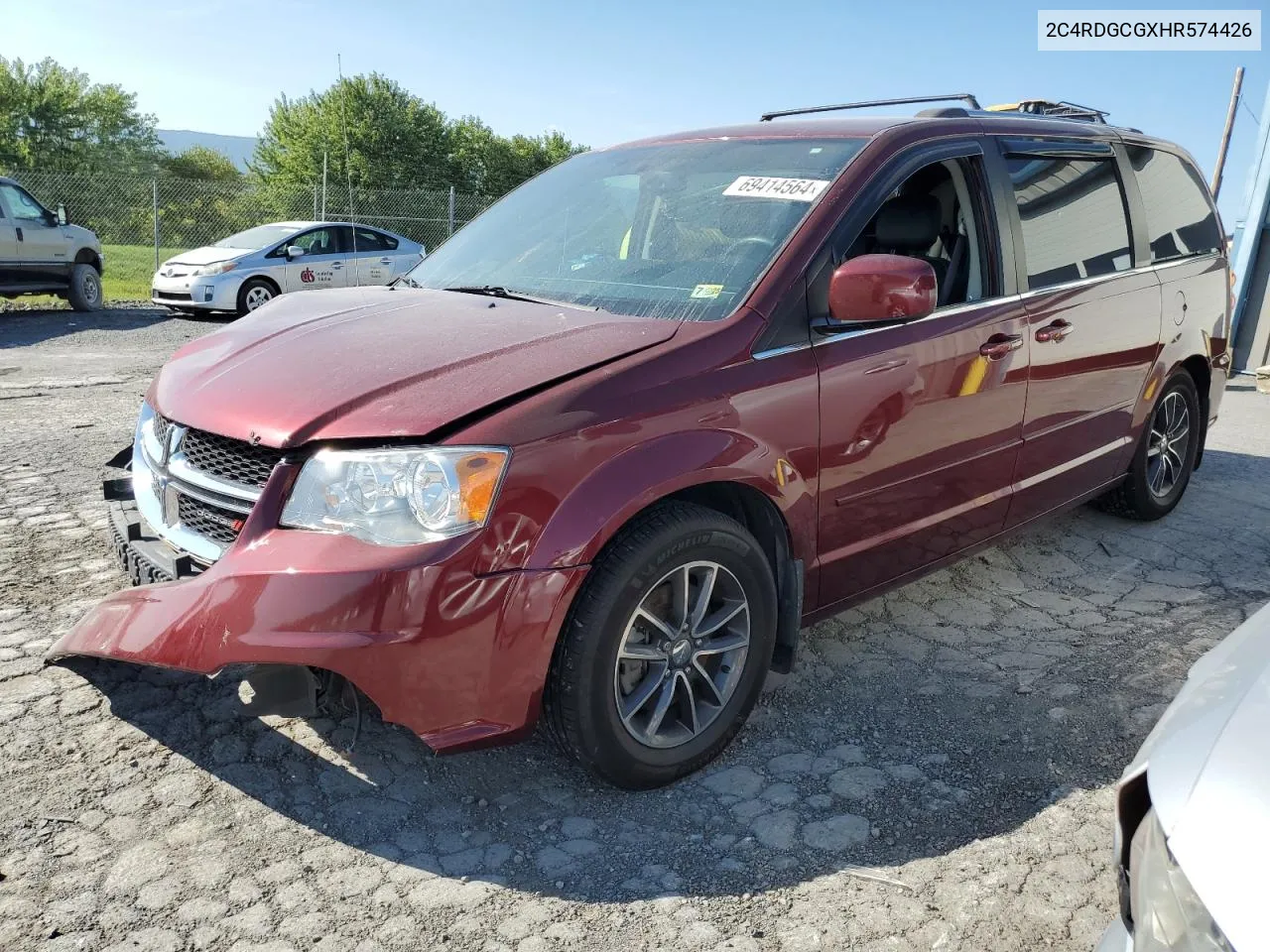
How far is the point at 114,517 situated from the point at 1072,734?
9.63 feet

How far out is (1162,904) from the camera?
1.36 metres

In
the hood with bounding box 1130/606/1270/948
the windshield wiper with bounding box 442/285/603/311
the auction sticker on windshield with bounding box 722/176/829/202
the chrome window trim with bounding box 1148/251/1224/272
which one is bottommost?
the hood with bounding box 1130/606/1270/948

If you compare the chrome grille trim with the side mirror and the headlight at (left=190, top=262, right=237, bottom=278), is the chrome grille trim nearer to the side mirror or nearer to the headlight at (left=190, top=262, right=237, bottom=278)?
the side mirror

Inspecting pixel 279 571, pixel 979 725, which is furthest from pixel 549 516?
pixel 979 725

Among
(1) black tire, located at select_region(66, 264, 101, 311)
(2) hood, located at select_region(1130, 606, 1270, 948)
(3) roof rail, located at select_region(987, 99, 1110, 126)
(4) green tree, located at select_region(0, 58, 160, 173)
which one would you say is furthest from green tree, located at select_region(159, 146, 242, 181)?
(2) hood, located at select_region(1130, 606, 1270, 948)

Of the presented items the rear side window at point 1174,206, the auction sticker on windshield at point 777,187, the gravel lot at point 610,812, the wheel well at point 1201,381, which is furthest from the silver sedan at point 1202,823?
the wheel well at point 1201,381

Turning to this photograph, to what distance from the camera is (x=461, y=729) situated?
243 cm

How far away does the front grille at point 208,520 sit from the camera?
2.53 meters

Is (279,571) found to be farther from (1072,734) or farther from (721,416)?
(1072,734)

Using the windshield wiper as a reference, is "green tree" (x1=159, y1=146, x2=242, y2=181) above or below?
above

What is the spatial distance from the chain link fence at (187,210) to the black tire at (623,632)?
17792 mm

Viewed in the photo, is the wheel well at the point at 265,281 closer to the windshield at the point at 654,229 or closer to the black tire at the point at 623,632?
the windshield at the point at 654,229

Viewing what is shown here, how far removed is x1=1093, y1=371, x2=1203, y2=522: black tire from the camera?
4926 millimetres

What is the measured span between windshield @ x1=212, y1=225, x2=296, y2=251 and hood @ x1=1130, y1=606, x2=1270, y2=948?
48.5 feet
